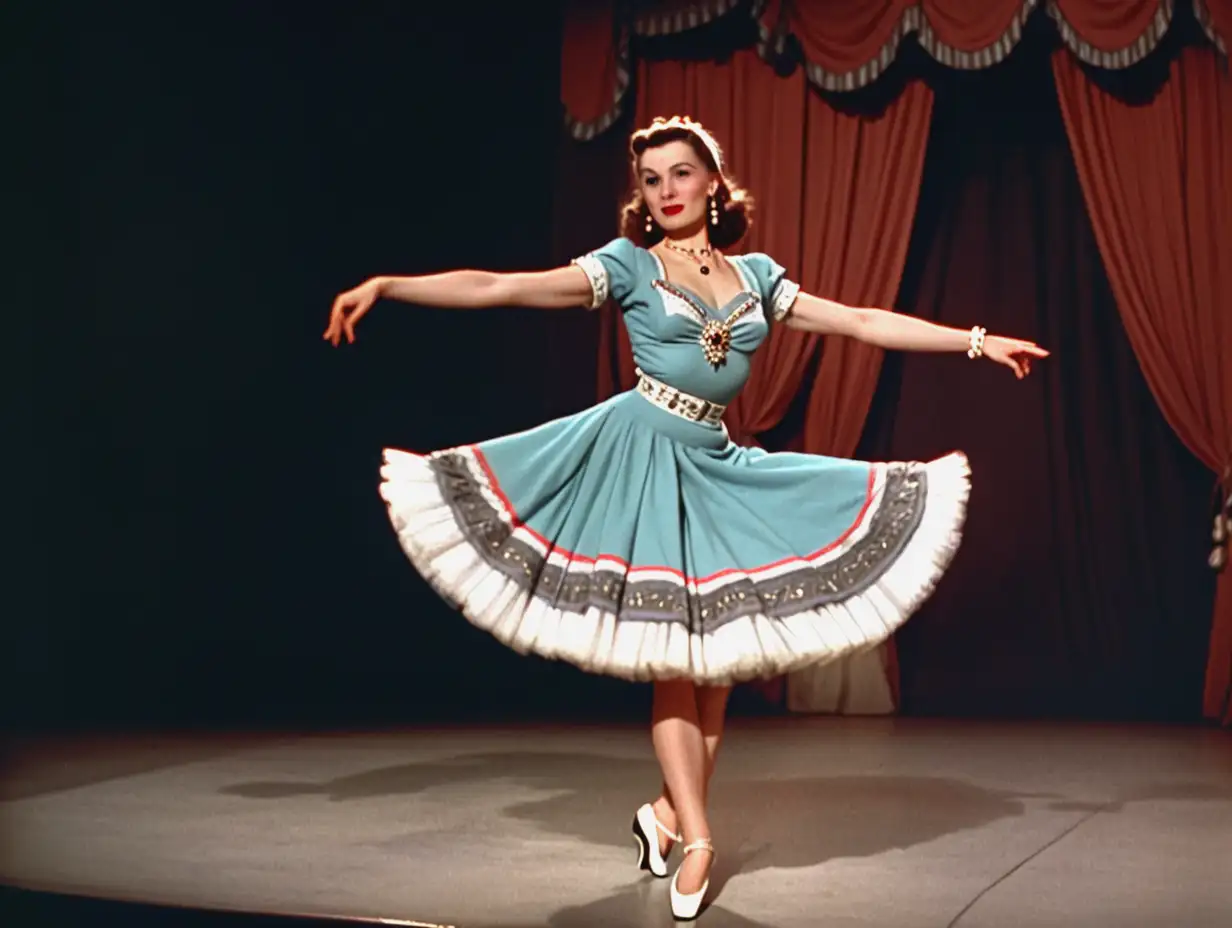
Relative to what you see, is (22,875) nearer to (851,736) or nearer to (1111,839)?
(1111,839)

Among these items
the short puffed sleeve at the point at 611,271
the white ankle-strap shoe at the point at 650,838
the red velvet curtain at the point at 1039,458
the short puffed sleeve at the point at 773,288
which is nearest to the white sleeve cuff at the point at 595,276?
the short puffed sleeve at the point at 611,271

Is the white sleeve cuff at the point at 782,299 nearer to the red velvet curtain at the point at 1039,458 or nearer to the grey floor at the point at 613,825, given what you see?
the grey floor at the point at 613,825

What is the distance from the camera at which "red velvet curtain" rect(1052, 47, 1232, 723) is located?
14.7 ft

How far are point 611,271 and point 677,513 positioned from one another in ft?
1.34

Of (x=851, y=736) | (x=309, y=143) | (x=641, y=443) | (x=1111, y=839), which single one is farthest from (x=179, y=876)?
(x=309, y=143)

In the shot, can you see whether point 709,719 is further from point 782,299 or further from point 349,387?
point 349,387

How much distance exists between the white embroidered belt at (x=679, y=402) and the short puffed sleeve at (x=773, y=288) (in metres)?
0.24

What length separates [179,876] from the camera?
2.41 m

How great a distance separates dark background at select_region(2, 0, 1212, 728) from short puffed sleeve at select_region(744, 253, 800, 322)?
2.28m

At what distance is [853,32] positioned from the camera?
460 centimetres

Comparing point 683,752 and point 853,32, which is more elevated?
point 853,32

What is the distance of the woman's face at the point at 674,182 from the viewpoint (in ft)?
8.23

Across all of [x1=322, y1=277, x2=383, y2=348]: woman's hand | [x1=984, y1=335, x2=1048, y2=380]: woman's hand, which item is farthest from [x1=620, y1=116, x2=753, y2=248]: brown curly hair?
[x1=322, y1=277, x2=383, y2=348]: woman's hand

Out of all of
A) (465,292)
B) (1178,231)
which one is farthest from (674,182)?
(1178,231)
